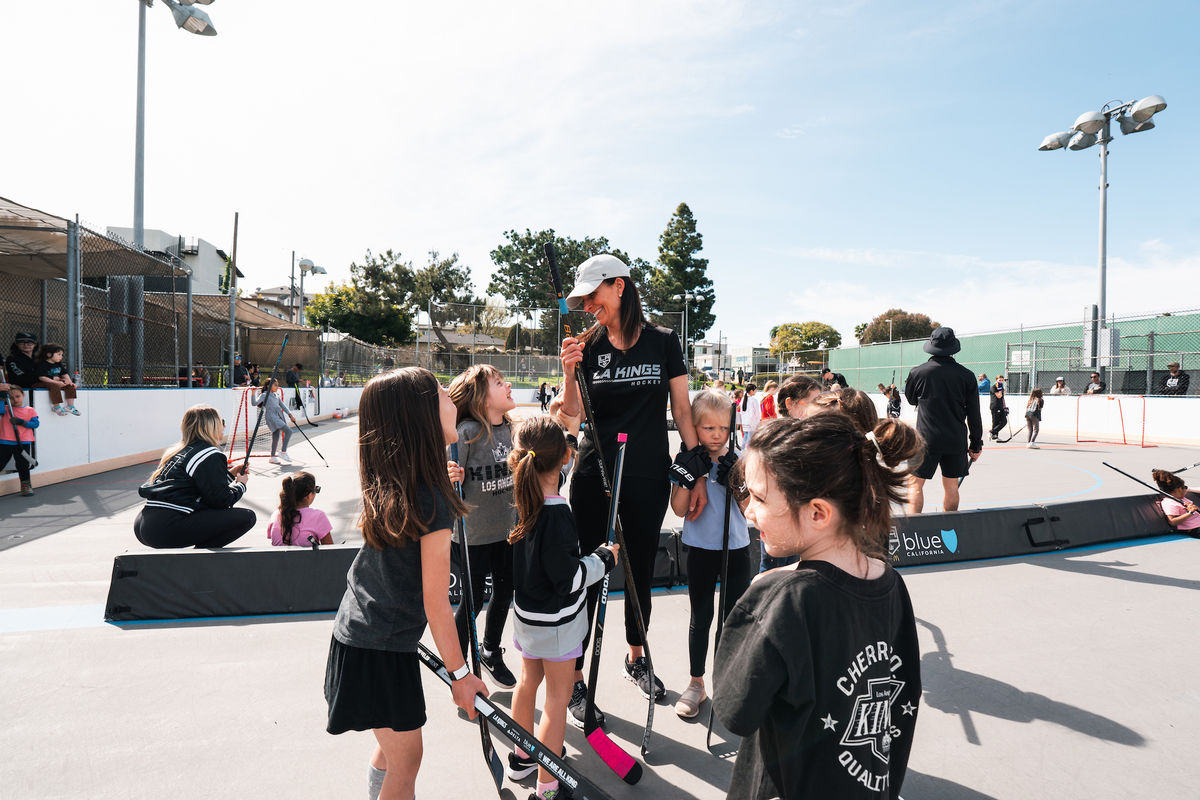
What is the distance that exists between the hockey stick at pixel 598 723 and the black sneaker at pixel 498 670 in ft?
1.95

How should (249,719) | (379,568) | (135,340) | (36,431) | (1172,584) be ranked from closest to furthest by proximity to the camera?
(379,568) < (249,719) < (1172,584) < (36,431) < (135,340)

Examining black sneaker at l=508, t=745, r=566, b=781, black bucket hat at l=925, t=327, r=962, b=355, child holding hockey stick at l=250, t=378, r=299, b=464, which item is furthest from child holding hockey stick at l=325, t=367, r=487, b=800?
child holding hockey stick at l=250, t=378, r=299, b=464

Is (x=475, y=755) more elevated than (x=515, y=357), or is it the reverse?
(x=515, y=357)

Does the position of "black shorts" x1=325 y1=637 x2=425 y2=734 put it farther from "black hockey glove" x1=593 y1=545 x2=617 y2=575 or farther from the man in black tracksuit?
the man in black tracksuit

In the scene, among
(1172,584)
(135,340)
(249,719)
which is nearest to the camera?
(249,719)

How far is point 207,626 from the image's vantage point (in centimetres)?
384

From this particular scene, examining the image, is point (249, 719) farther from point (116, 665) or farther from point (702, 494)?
point (702, 494)

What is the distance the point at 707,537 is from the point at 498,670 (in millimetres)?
1346

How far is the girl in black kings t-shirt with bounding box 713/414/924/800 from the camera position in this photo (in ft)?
3.89

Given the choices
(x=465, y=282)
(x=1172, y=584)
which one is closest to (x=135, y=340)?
(x=1172, y=584)

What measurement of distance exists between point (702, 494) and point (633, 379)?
65 centimetres

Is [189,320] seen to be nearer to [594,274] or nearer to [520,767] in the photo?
[594,274]

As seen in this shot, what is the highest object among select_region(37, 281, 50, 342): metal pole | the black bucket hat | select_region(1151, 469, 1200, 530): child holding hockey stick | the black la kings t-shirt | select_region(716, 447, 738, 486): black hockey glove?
select_region(37, 281, 50, 342): metal pole

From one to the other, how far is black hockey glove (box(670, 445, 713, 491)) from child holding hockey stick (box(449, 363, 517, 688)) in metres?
0.95
